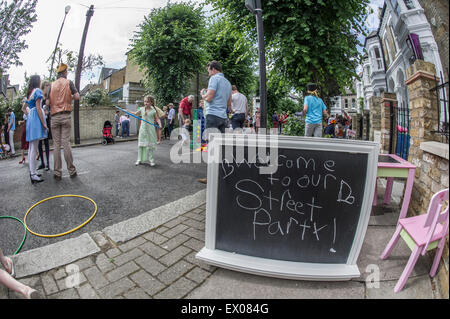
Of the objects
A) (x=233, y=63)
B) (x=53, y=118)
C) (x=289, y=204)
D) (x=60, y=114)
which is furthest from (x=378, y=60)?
(x=53, y=118)

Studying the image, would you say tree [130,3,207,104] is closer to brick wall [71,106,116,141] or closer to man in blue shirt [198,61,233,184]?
brick wall [71,106,116,141]

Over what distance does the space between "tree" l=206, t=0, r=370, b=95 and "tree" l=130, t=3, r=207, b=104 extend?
7511mm

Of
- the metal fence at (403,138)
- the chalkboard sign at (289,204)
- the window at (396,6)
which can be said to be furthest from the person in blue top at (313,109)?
the window at (396,6)

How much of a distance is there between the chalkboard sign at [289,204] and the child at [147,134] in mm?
4024

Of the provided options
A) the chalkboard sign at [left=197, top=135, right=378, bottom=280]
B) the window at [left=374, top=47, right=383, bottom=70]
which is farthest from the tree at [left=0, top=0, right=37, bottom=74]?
the window at [left=374, top=47, right=383, bottom=70]

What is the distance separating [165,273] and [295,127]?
8.45 metres

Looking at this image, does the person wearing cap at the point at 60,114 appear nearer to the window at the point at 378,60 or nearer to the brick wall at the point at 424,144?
the brick wall at the point at 424,144

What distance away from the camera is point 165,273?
1.87 metres

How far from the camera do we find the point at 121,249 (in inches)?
87.4

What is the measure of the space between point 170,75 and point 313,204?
51.6ft

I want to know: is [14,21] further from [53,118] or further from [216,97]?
[216,97]

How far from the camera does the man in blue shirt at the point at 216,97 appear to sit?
12.7 ft
